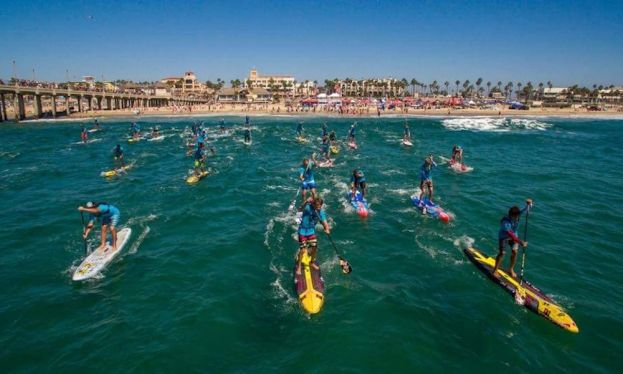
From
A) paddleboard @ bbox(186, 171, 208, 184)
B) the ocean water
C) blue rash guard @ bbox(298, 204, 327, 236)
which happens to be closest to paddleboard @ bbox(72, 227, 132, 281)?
the ocean water

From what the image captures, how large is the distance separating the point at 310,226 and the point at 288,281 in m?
2.39

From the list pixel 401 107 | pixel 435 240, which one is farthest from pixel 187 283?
pixel 401 107

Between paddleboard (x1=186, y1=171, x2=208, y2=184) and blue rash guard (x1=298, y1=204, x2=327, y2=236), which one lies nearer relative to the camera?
blue rash guard (x1=298, y1=204, x2=327, y2=236)

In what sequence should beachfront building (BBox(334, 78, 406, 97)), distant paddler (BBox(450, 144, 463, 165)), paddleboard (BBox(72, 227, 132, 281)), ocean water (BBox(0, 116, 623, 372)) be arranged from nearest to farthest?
ocean water (BBox(0, 116, 623, 372)), paddleboard (BBox(72, 227, 132, 281)), distant paddler (BBox(450, 144, 463, 165)), beachfront building (BBox(334, 78, 406, 97))

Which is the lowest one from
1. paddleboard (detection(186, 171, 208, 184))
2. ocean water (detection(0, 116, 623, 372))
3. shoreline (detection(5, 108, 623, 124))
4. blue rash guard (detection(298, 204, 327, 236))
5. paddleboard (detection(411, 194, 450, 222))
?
ocean water (detection(0, 116, 623, 372))

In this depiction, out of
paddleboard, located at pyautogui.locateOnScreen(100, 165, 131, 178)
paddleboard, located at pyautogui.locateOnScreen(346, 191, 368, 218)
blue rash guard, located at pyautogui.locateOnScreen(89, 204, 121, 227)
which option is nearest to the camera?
blue rash guard, located at pyautogui.locateOnScreen(89, 204, 121, 227)

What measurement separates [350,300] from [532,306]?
5686mm

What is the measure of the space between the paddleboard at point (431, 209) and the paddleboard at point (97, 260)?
15238 millimetres

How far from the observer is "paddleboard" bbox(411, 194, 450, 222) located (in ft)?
65.6

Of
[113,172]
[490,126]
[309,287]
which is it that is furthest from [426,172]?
[490,126]

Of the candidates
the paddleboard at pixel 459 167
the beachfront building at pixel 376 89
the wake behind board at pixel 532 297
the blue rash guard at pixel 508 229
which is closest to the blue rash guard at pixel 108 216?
the wake behind board at pixel 532 297

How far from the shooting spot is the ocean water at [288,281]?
10.3 meters

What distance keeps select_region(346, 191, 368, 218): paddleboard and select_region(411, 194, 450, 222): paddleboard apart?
3.02 meters

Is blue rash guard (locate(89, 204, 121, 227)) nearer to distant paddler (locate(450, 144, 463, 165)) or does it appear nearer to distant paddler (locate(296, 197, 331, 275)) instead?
distant paddler (locate(296, 197, 331, 275))
